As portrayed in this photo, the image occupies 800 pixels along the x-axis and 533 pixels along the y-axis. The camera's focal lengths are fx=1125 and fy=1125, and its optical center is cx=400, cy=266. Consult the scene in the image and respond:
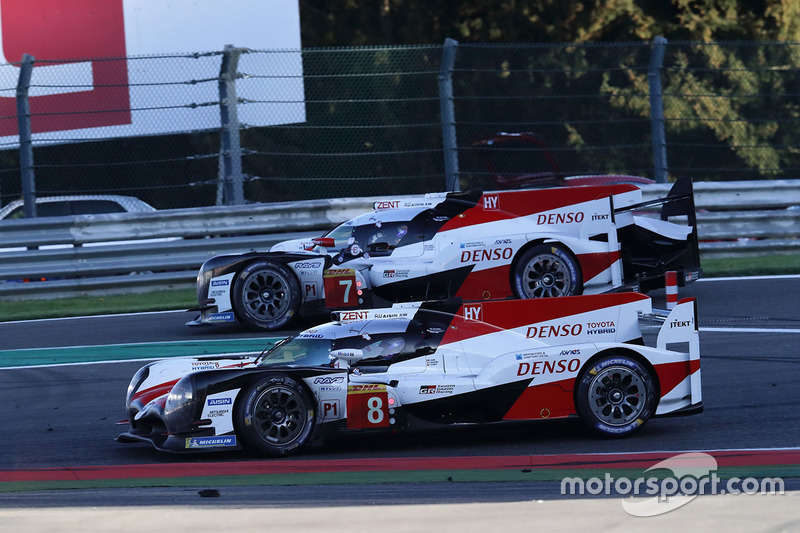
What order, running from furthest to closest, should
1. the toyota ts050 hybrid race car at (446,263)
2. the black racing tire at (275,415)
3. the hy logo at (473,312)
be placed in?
the toyota ts050 hybrid race car at (446,263), the hy logo at (473,312), the black racing tire at (275,415)

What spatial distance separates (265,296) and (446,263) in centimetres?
182

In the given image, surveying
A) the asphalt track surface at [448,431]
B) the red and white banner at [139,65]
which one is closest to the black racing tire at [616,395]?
the asphalt track surface at [448,431]

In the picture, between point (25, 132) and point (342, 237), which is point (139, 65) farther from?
point (342, 237)

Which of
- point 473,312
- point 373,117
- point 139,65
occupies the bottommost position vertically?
point 473,312

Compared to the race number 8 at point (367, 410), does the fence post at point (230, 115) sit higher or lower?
higher

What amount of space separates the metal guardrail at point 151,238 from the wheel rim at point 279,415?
22.9 ft

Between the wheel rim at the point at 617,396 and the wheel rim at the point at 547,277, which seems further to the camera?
the wheel rim at the point at 547,277

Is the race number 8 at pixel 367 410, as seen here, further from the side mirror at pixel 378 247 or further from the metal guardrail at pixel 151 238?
the metal guardrail at pixel 151 238

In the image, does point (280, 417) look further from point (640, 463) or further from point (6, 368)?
point (6, 368)

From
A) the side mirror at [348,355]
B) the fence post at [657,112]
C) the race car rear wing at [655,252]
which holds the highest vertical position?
the fence post at [657,112]

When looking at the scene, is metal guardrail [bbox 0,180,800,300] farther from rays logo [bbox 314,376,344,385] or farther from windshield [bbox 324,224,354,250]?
rays logo [bbox 314,376,344,385]

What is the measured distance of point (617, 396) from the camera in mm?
7289

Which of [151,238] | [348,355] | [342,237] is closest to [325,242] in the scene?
[342,237]

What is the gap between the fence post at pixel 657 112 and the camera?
48.0 feet
